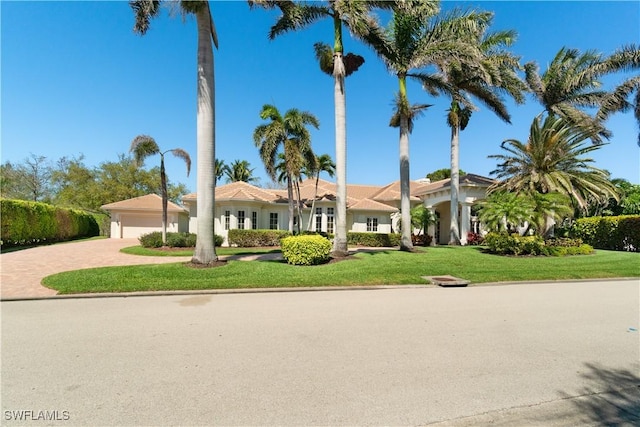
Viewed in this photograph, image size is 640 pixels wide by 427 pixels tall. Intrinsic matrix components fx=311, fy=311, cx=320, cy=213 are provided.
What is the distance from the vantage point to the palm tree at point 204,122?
35.3 feet

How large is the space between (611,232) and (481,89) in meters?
12.3

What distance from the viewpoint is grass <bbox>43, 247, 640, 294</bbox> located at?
835cm

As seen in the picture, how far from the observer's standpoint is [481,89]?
19719mm

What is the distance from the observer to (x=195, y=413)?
275cm

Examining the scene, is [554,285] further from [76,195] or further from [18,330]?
[76,195]

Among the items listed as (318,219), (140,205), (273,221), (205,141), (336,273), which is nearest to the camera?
(336,273)

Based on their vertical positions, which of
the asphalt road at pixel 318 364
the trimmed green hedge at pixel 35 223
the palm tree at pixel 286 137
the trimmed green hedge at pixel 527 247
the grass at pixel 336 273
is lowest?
the asphalt road at pixel 318 364

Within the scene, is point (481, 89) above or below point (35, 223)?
above

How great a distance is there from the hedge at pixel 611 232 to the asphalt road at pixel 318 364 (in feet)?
56.4

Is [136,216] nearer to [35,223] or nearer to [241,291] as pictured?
[35,223]

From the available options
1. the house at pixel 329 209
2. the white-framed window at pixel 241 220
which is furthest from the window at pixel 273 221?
the white-framed window at pixel 241 220

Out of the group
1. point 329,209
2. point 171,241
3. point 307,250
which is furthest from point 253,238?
point 307,250

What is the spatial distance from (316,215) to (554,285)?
702 inches

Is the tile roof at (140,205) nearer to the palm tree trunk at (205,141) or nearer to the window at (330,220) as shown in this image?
the window at (330,220)
